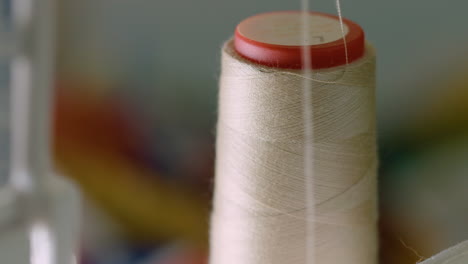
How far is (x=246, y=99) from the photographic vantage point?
59 centimetres

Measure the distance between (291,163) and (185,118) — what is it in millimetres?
372

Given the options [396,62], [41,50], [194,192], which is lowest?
[194,192]

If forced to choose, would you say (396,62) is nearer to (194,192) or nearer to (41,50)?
(194,192)

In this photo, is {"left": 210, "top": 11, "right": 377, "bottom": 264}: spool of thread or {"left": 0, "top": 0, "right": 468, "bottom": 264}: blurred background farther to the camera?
{"left": 0, "top": 0, "right": 468, "bottom": 264}: blurred background

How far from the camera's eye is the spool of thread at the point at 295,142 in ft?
1.85

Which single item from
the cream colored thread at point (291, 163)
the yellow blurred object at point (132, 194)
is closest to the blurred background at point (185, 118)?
the yellow blurred object at point (132, 194)

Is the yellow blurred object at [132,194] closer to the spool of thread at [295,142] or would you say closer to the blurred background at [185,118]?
the blurred background at [185,118]

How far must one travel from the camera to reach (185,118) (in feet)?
3.04

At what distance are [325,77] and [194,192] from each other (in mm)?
449

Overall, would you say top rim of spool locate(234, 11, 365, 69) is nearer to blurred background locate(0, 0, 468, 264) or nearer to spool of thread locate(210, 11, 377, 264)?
spool of thread locate(210, 11, 377, 264)

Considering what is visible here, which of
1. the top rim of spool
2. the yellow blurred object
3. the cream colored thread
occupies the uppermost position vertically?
the top rim of spool

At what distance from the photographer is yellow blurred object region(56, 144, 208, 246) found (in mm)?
933

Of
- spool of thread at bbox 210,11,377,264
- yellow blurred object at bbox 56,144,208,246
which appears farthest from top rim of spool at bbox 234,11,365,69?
yellow blurred object at bbox 56,144,208,246

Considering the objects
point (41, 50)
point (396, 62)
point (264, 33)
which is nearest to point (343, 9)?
point (396, 62)
